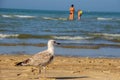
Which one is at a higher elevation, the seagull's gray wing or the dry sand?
the seagull's gray wing

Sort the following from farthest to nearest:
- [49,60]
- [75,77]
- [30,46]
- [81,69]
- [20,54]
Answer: [30,46]
[20,54]
[81,69]
[75,77]
[49,60]

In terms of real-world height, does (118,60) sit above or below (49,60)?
below

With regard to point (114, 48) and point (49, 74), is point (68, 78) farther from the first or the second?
point (114, 48)

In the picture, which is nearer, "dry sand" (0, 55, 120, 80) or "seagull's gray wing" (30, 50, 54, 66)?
"seagull's gray wing" (30, 50, 54, 66)

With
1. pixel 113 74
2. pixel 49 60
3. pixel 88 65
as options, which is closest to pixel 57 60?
pixel 88 65

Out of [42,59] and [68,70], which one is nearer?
[42,59]

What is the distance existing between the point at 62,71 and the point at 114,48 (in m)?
7.48

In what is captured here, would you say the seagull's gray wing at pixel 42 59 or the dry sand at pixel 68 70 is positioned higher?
the seagull's gray wing at pixel 42 59

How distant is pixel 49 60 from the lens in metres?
8.66

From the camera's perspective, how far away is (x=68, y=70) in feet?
34.8

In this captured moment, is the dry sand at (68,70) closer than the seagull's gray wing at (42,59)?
No

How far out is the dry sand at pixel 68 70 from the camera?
9203mm

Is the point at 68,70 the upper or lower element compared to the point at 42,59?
lower

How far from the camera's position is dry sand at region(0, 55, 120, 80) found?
9.20 m
